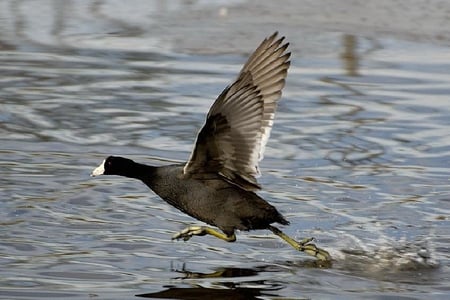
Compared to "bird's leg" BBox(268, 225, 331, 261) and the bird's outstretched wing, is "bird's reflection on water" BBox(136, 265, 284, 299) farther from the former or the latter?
the bird's outstretched wing

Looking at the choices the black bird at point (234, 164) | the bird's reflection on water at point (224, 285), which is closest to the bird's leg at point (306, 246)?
the black bird at point (234, 164)

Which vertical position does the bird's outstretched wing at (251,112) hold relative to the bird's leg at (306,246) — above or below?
above

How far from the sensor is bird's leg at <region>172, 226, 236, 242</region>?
678cm

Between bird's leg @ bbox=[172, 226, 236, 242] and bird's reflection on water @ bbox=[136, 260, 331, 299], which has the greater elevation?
bird's leg @ bbox=[172, 226, 236, 242]

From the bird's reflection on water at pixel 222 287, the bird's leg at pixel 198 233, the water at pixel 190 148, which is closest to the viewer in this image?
the bird's reflection on water at pixel 222 287

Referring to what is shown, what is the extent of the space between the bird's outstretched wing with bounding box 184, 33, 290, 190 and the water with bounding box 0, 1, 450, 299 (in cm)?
52

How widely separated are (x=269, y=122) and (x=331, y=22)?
6093mm

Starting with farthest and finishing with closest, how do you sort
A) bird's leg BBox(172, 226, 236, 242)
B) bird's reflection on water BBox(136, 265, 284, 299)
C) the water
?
1. bird's leg BBox(172, 226, 236, 242)
2. the water
3. bird's reflection on water BBox(136, 265, 284, 299)

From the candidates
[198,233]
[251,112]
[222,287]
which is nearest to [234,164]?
[251,112]

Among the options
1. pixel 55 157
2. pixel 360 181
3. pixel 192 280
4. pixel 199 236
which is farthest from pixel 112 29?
pixel 192 280

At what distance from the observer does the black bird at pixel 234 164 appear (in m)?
6.52

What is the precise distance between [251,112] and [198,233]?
684 millimetres

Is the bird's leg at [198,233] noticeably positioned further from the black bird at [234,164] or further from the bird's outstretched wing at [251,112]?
the bird's outstretched wing at [251,112]

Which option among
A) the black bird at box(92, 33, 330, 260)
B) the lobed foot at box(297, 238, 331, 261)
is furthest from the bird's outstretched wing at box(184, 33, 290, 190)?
the lobed foot at box(297, 238, 331, 261)
